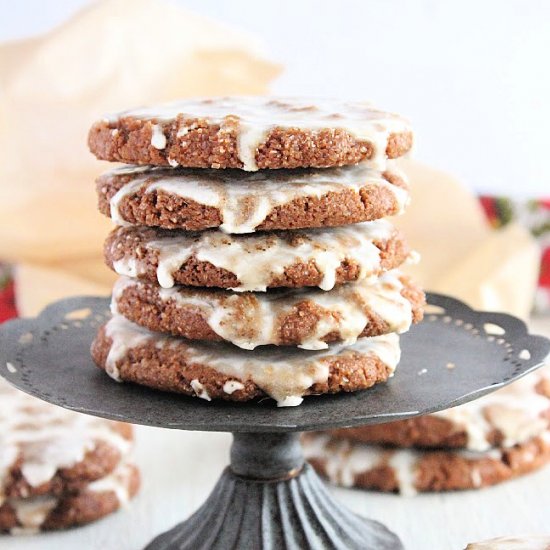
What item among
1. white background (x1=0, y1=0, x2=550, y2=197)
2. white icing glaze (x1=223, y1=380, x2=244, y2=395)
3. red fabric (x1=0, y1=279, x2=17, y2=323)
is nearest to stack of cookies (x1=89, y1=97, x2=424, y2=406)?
white icing glaze (x1=223, y1=380, x2=244, y2=395)

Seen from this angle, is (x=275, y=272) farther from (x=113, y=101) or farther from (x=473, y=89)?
(x=473, y=89)

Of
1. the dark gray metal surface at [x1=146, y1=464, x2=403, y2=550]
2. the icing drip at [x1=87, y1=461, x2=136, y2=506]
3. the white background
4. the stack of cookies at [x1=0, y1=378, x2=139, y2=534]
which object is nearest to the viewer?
the dark gray metal surface at [x1=146, y1=464, x2=403, y2=550]

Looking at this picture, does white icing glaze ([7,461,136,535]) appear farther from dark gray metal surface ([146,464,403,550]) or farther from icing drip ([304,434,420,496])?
icing drip ([304,434,420,496])

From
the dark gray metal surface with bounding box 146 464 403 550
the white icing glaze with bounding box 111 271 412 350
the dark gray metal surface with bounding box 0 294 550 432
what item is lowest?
the dark gray metal surface with bounding box 146 464 403 550

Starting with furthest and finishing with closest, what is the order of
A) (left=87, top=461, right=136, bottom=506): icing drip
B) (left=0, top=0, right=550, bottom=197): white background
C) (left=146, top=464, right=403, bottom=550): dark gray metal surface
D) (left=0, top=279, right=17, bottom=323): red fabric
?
(left=0, top=0, right=550, bottom=197): white background < (left=0, top=279, right=17, bottom=323): red fabric < (left=87, top=461, right=136, bottom=506): icing drip < (left=146, top=464, right=403, bottom=550): dark gray metal surface

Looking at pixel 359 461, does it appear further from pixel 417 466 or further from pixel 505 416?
pixel 505 416

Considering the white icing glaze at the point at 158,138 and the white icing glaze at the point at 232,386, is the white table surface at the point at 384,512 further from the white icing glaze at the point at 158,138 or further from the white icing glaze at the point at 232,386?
the white icing glaze at the point at 158,138
